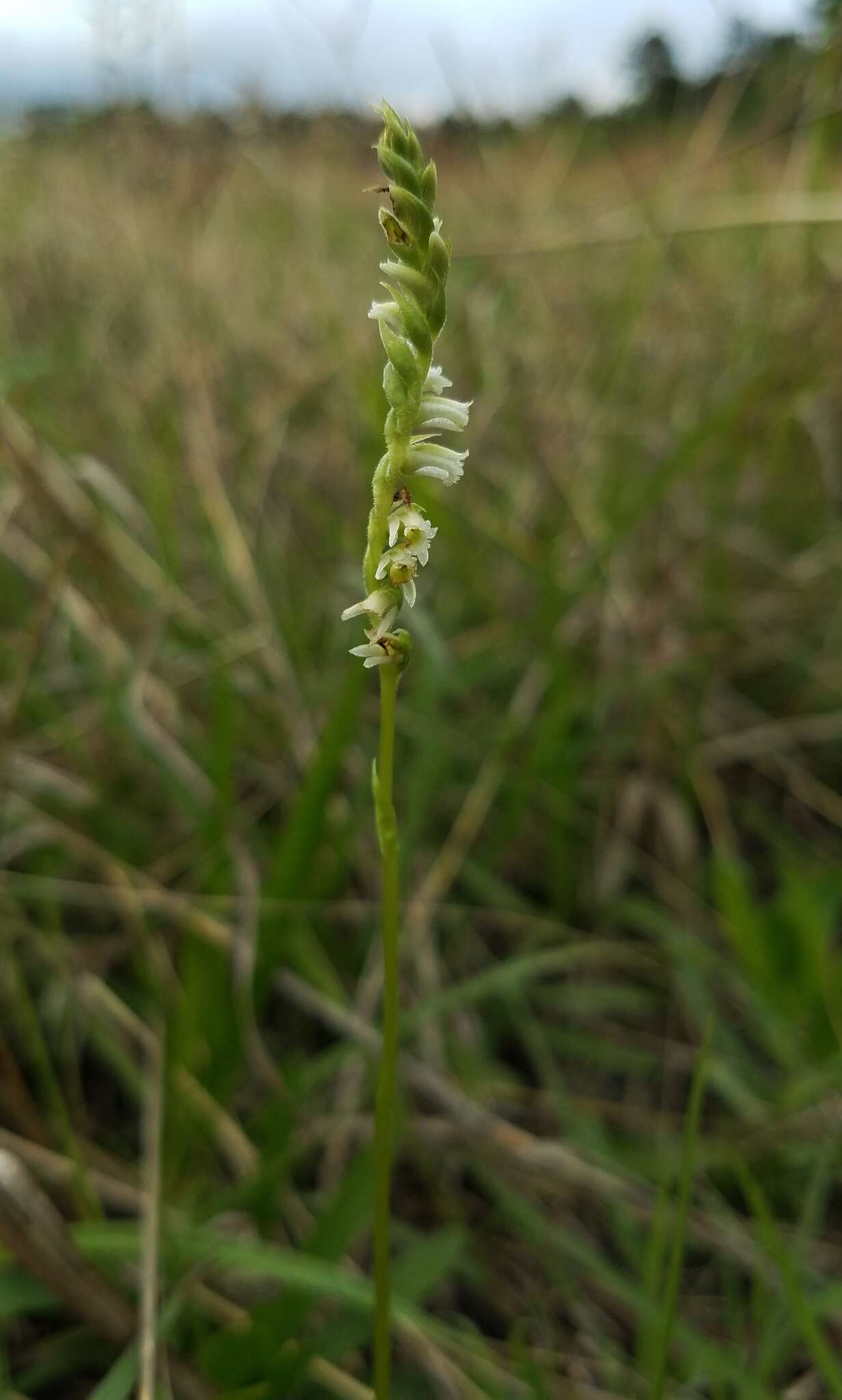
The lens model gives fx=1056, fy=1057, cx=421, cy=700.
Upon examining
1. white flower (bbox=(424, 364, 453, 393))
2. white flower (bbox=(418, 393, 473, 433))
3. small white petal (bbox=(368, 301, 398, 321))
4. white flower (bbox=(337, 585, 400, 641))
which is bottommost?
white flower (bbox=(337, 585, 400, 641))

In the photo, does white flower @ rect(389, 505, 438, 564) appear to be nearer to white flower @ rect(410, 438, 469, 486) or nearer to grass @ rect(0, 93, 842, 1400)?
white flower @ rect(410, 438, 469, 486)

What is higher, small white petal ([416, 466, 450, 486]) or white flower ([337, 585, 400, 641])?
small white petal ([416, 466, 450, 486])

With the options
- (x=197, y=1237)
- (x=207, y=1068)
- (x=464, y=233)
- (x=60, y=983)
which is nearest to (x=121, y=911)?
(x=60, y=983)

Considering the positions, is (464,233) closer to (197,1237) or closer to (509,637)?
(509,637)

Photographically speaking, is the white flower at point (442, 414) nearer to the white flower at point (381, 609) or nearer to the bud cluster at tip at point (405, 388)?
the bud cluster at tip at point (405, 388)

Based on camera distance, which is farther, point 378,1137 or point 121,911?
point 121,911

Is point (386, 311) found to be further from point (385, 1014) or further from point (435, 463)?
point (385, 1014)

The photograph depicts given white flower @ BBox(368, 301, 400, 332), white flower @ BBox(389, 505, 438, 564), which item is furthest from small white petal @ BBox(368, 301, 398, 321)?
white flower @ BBox(389, 505, 438, 564)

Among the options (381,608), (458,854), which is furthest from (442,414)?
(458,854)
